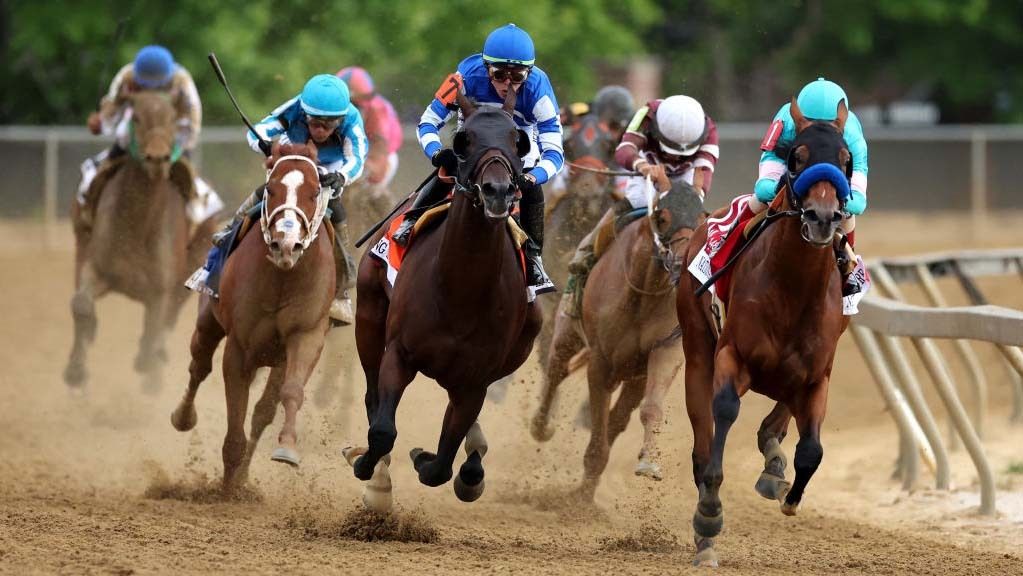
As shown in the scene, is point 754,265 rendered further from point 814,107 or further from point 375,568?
point 375,568

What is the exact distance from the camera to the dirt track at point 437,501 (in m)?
7.26

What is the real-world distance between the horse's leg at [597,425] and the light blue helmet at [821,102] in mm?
2656

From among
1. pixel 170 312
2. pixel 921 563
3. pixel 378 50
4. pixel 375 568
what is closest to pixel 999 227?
pixel 378 50

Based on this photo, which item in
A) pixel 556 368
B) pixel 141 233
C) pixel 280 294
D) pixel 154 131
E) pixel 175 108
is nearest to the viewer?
pixel 280 294

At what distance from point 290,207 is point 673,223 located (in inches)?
85.9

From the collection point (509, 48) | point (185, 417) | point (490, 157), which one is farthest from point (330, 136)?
point (490, 157)

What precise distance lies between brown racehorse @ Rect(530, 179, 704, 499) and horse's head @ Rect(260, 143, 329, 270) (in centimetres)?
188

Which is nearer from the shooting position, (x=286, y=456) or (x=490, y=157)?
(x=490, y=157)

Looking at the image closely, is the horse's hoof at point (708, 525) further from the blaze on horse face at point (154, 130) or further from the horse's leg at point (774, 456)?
the blaze on horse face at point (154, 130)

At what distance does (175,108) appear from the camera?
512 inches

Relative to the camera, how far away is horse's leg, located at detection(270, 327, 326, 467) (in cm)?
839

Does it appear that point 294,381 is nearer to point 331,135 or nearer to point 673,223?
point 331,135

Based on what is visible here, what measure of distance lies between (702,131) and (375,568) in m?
4.01

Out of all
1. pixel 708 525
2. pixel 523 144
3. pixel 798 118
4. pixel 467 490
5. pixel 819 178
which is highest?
pixel 798 118
